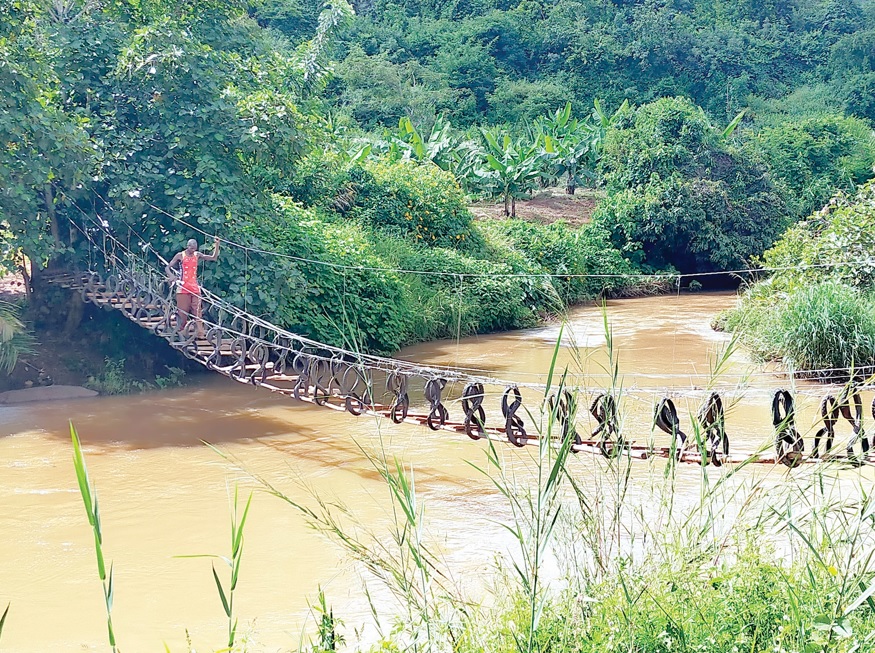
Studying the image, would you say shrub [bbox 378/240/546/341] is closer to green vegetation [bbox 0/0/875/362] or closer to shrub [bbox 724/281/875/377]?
green vegetation [bbox 0/0/875/362]

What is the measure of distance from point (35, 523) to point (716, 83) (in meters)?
28.7

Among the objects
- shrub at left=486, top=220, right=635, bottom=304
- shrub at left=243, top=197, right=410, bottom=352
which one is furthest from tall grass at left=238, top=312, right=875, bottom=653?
shrub at left=486, top=220, right=635, bottom=304

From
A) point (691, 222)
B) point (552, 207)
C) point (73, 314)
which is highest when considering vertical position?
point (552, 207)

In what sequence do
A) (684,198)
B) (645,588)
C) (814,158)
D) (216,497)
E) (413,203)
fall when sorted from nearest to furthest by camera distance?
1. (645,588)
2. (216,497)
3. (413,203)
4. (684,198)
5. (814,158)

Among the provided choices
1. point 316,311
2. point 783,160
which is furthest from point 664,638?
point 783,160

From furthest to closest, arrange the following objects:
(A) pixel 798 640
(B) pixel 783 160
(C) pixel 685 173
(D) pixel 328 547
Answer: (B) pixel 783 160, (C) pixel 685 173, (D) pixel 328 547, (A) pixel 798 640

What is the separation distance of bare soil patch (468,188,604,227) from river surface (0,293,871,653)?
31.8 feet

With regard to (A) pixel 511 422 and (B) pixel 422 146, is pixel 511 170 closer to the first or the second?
(B) pixel 422 146

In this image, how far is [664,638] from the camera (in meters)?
2.50

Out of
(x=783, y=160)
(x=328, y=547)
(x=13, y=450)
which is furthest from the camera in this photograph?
(x=783, y=160)

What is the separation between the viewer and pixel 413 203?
49.5 feet

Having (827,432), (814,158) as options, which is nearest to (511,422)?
(827,432)

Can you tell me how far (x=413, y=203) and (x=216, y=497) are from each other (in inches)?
361

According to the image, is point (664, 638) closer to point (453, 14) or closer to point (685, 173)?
point (685, 173)
